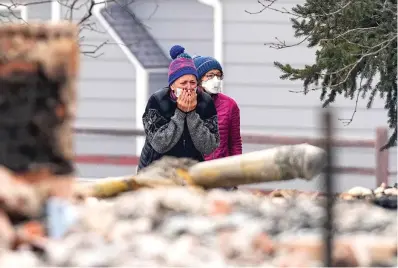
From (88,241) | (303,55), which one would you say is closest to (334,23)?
(303,55)

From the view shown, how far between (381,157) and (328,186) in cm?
796

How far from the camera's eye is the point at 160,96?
7324 mm

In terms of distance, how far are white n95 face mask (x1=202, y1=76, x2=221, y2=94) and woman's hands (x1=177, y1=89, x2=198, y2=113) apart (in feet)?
2.55

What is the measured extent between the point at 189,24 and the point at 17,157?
27.7 feet

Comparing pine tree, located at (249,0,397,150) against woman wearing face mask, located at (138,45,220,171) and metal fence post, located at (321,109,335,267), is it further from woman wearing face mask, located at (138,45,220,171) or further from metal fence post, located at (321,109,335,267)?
metal fence post, located at (321,109,335,267)

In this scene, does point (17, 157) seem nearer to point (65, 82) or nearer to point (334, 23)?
point (65, 82)

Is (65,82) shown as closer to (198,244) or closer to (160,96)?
(198,244)

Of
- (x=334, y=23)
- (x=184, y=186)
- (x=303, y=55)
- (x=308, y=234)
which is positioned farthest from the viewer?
(x=303, y=55)

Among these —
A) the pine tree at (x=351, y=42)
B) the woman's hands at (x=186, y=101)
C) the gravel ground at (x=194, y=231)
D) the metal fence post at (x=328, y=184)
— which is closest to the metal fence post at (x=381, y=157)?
the pine tree at (x=351, y=42)

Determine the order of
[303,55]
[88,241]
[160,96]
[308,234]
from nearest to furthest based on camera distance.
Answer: [88,241], [308,234], [160,96], [303,55]

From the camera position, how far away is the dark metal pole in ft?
13.0

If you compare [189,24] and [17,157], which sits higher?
[189,24]

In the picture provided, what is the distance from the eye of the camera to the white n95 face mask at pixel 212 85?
26.2 ft

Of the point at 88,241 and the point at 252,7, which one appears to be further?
the point at 252,7
